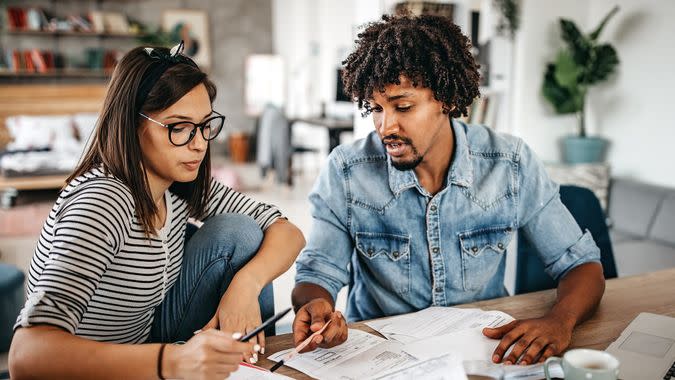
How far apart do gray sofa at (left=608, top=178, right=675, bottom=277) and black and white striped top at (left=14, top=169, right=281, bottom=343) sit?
7.35 ft

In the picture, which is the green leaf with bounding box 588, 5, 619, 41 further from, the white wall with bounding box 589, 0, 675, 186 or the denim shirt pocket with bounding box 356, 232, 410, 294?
the denim shirt pocket with bounding box 356, 232, 410, 294

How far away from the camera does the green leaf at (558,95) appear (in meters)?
3.91

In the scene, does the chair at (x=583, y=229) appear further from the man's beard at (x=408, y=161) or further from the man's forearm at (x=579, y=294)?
the man's beard at (x=408, y=161)

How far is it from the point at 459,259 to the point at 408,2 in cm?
248

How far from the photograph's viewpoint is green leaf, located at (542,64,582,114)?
3.91 m

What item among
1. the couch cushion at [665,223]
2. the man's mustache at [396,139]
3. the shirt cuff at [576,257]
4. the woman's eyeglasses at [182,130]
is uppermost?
the woman's eyeglasses at [182,130]

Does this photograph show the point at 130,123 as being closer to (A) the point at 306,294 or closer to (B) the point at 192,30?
(A) the point at 306,294

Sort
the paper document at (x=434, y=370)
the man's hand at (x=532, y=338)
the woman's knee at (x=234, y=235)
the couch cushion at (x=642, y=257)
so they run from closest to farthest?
the paper document at (x=434, y=370) < the man's hand at (x=532, y=338) < the woman's knee at (x=234, y=235) < the couch cushion at (x=642, y=257)

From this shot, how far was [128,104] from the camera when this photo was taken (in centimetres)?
119

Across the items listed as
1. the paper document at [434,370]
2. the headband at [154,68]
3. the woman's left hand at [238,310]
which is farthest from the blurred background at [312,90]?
the paper document at [434,370]

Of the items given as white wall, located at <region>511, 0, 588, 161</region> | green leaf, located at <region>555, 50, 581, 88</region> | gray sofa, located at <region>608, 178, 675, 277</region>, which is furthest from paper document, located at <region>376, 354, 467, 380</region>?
white wall, located at <region>511, 0, 588, 161</region>

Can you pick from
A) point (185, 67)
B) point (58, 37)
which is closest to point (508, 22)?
point (185, 67)

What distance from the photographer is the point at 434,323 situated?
117cm

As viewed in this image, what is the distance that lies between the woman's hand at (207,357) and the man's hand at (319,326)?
210mm
